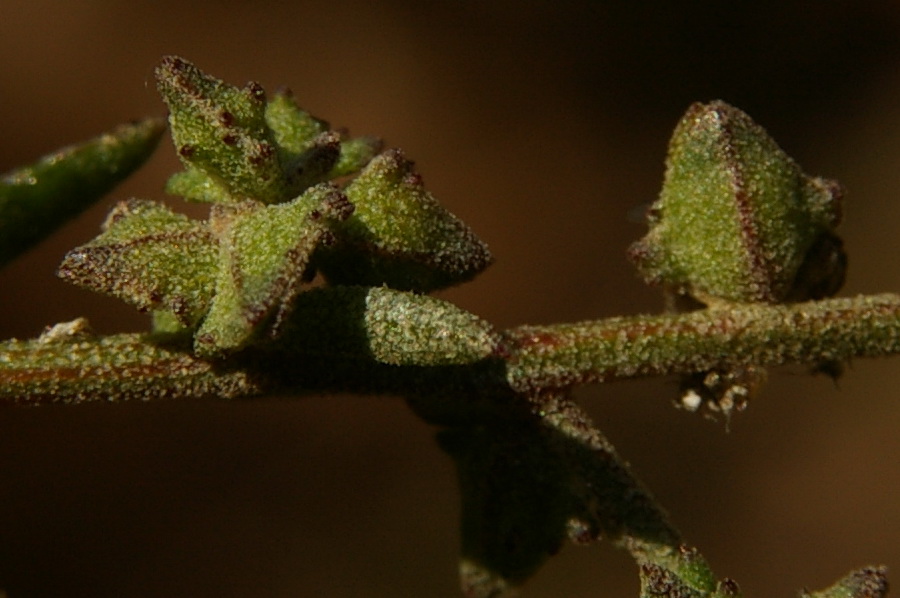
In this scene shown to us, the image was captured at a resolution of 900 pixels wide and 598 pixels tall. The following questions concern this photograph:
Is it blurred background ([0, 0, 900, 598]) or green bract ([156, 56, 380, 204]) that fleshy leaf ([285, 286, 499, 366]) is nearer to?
green bract ([156, 56, 380, 204])

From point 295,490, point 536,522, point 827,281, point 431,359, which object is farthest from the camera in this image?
point 295,490

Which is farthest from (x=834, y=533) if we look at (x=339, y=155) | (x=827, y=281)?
(x=339, y=155)

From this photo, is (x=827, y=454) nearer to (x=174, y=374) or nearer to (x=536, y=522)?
(x=536, y=522)

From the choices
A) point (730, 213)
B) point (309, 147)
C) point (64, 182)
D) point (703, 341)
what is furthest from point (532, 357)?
point (64, 182)

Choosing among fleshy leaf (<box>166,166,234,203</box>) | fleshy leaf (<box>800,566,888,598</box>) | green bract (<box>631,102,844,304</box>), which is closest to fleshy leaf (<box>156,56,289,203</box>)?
fleshy leaf (<box>166,166,234,203</box>)

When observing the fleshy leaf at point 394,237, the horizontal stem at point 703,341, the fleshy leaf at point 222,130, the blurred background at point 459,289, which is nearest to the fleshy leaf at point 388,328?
the fleshy leaf at point 394,237

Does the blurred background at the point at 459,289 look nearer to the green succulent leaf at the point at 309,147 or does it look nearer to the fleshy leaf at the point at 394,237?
the green succulent leaf at the point at 309,147
